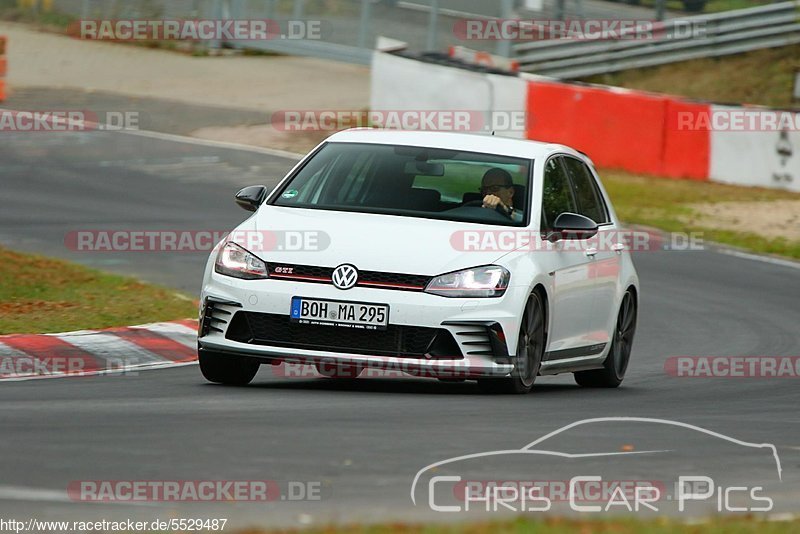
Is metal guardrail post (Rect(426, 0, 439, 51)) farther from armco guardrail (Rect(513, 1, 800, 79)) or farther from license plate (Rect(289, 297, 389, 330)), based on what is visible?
license plate (Rect(289, 297, 389, 330))

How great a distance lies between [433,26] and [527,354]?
78.4 feet

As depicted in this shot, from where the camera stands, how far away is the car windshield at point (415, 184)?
987 centimetres

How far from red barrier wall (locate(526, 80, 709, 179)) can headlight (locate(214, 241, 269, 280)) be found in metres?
15.9

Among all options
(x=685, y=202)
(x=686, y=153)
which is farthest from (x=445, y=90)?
(x=685, y=202)

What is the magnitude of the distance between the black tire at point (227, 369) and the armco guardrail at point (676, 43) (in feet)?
79.7

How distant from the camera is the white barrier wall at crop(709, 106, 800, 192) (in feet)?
80.1

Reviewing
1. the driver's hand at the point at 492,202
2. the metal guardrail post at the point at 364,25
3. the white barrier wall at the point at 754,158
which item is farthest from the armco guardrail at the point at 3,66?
the driver's hand at the point at 492,202

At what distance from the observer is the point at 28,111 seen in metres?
27.9

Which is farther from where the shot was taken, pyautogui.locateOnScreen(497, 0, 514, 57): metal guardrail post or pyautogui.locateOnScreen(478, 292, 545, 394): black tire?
pyautogui.locateOnScreen(497, 0, 514, 57): metal guardrail post

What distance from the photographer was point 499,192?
1003cm

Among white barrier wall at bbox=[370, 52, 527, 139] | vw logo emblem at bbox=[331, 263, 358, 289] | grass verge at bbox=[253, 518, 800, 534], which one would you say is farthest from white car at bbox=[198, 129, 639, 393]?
white barrier wall at bbox=[370, 52, 527, 139]

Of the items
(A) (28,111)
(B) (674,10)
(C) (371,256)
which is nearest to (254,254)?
(C) (371,256)

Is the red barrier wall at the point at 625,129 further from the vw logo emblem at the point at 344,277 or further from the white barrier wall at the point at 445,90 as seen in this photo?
the vw logo emblem at the point at 344,277

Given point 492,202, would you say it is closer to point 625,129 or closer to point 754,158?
point 754,158
